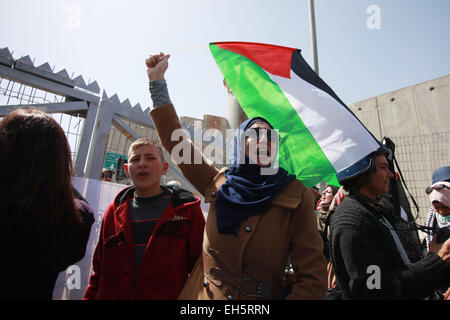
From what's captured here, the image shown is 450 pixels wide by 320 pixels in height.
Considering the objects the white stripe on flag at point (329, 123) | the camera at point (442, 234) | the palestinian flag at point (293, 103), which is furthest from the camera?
the palestinian flag at point (293, 103)

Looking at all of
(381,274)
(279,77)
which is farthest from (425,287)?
(279,77)

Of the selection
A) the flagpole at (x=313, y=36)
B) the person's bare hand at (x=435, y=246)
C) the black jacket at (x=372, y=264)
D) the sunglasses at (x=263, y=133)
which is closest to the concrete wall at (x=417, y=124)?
the flagpole at (x=313, y=36)

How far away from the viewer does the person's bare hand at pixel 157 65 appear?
70.7 inches

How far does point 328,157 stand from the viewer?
7.02 feet

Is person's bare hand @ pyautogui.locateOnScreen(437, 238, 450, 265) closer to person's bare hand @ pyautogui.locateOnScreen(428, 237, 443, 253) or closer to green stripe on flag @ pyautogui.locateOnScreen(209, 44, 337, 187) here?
person's bare hand @ pyautogui.locateOnScreen(428, 237, 443, 253)

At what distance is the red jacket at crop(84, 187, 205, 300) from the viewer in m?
1.49

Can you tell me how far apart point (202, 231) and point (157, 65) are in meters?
1.21

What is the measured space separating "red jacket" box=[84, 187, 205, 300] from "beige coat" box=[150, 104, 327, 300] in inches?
6.7

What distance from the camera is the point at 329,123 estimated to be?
2.20 m

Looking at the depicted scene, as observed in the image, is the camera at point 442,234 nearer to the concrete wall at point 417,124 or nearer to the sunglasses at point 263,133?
the sunglasses at point 263,133

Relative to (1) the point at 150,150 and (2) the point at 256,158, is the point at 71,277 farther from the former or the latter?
(2) the point at 256,158

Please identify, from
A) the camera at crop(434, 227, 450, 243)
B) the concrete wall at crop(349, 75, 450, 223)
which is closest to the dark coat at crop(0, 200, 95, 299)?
the camera at crop(434, 227, 450, 243)

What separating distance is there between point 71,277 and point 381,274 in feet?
8.31

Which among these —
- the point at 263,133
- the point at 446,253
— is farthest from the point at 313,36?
the point at 446,253
